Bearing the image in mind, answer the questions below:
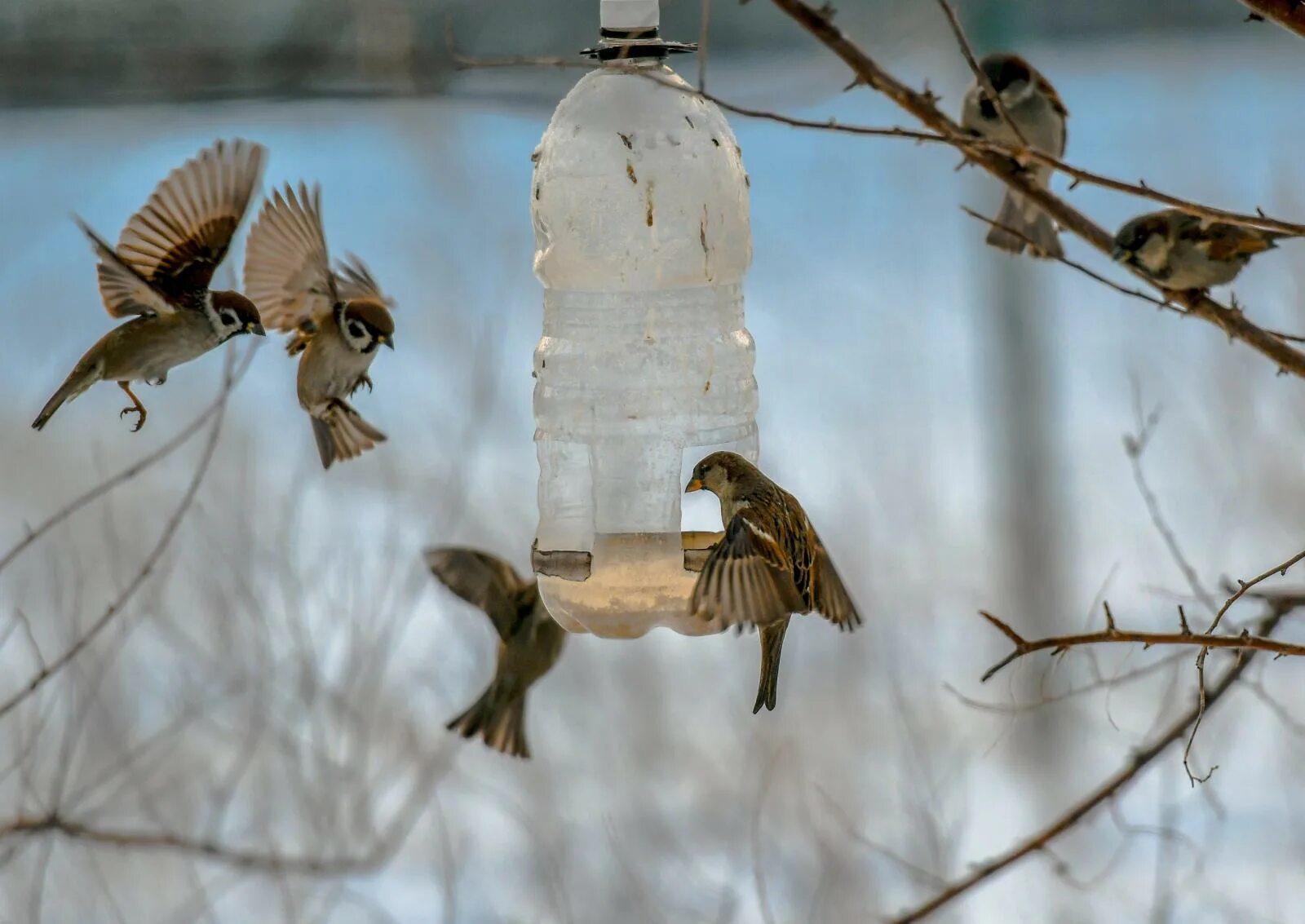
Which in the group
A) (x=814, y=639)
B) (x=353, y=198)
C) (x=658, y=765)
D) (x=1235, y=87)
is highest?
(x=1235, y=87)

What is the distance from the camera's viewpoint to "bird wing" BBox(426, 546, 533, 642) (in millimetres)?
2928

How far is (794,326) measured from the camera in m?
6.65

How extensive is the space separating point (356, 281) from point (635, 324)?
679mm

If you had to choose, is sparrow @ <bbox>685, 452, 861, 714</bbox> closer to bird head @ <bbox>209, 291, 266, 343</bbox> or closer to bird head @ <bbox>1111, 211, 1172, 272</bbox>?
bird head @ <bbox>209, 291, 266, 343</bbox>

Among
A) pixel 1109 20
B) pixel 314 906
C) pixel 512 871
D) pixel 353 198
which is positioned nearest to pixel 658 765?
pixel 512 871

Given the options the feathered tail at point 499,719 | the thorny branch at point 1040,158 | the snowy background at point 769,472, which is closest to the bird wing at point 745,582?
the thorny branch at point 1040,158

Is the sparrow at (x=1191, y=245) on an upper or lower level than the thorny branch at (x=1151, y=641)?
upper

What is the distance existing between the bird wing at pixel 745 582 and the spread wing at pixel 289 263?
0.95 meters

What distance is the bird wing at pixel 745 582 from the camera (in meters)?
2.02

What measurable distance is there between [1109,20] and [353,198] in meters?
3.23

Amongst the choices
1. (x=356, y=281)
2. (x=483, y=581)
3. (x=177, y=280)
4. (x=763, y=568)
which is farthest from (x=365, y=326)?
(x=763, y=568)

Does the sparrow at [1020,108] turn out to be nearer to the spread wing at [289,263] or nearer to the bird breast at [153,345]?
the spread wing at [289,263]

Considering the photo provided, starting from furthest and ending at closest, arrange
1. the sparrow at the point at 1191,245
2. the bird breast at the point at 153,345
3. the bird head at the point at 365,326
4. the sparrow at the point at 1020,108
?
the sparrow at the point at 1020,108 → the sparrow at the point at 1191,245 → the bird head at the point at 365,326 → the bird breast at the point at 153,345

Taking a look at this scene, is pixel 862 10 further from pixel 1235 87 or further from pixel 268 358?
pixel 268 358
